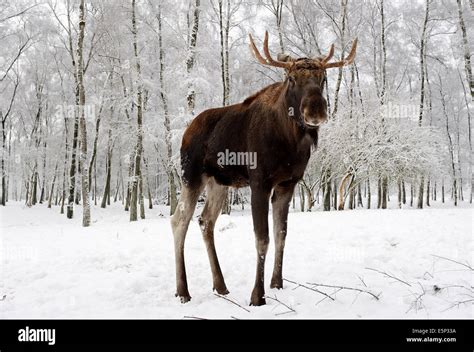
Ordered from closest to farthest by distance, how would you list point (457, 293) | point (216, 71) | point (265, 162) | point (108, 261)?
point (457, 293), point (265, 162), point (108, 261), point (216, 71)

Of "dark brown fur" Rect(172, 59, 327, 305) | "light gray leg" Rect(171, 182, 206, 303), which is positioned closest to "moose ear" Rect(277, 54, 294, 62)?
"dark brown fur" Rect(172, 59, 327, 305)

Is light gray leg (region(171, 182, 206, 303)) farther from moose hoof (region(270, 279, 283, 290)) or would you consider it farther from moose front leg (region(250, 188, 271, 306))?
moose hoof (region(270, 279, 283, 290))

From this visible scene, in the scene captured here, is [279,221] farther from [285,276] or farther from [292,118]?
[292,118]

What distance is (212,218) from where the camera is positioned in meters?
4.40

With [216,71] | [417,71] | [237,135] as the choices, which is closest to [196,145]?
[237,135]

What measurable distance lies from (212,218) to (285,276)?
1239 mm

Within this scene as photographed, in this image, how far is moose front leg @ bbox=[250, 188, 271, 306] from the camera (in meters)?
3.40

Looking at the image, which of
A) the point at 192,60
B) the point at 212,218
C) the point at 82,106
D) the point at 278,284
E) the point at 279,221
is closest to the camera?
the point at 278,284

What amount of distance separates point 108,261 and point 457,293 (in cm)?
495

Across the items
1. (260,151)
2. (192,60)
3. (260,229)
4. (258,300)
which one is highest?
(192,60)

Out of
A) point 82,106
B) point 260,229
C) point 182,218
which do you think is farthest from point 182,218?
point 82,106

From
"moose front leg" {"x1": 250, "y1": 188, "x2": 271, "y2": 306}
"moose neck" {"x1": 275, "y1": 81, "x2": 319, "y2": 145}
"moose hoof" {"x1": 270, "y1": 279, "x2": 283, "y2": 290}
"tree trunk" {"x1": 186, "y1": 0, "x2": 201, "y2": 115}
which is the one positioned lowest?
"moose hoof" {"x1": 270, "y1": 279, "x2": 283, "y2": 290}
